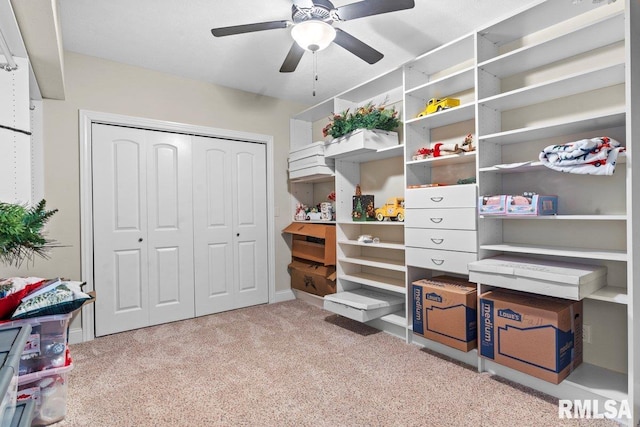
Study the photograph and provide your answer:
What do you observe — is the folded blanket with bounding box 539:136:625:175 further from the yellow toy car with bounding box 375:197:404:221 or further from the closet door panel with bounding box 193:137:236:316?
the closet door panel with bounding box 193:137:236:316

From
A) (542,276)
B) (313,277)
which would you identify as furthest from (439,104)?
(313,277)

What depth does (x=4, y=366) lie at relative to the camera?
877 mm

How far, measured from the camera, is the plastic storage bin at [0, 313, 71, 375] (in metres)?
1.76

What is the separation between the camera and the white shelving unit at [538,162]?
179 centimetres

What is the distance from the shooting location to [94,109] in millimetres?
3059

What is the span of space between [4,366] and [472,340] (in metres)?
2.38

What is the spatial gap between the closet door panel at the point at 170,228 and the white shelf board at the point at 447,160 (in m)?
2.27

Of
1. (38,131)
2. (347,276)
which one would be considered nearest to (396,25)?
(347,276)

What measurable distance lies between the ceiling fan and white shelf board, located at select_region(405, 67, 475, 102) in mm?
703

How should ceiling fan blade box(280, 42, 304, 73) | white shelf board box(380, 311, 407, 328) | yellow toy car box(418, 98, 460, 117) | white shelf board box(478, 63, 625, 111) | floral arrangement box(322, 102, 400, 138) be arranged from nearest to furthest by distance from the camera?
white shelf board box(478, 63, 625, 111)
ceiling fan blade box(280, 42, 304, 73)
yellow toy car box(418, 98, 460, 117)
white shelf board box(380, 311, 407, 328)
floral arrangement box(322, 102, 400, 138)

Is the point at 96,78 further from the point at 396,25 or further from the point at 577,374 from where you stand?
the point at 577,374

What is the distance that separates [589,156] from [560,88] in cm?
54

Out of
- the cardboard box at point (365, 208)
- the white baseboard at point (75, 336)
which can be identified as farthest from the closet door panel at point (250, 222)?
the white baseboard at point (75, 336)

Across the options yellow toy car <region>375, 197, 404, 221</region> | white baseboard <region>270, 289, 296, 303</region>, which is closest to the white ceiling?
yellow toy car <region>375, 197, 404, 221</region>
